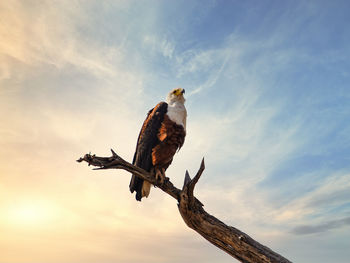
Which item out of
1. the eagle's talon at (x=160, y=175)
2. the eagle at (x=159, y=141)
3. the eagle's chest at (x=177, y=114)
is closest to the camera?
the eagle's talon at (x=160, y=175)

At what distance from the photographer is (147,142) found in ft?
17.4

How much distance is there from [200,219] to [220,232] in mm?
384

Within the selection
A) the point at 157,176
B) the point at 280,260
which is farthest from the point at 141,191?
the point at 280,260

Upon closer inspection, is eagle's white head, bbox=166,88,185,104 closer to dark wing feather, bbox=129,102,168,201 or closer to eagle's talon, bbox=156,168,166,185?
dark wing feather, bbox=129,102,168,201

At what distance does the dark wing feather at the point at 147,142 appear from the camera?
5293 mm

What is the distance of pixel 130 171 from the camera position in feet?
15.2

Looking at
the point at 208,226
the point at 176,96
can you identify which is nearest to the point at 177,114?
the point at 176,96

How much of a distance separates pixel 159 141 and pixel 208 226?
1.84 meters

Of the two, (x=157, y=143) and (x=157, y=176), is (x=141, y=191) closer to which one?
(x=157, y=176)

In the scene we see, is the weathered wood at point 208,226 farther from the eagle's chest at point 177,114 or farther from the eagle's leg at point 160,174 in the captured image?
the eagle's chest at point 177,114

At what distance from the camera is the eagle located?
516 centimetres

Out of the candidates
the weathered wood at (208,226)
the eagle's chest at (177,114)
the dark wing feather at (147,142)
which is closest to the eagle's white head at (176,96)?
the eagle's chest at (177,114)

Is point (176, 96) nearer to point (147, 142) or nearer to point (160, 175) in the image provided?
point (147, 142)

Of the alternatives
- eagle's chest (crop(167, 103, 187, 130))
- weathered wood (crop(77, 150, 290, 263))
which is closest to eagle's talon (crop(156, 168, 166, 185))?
weathered wood (crop(77, 150, 290, 263))
